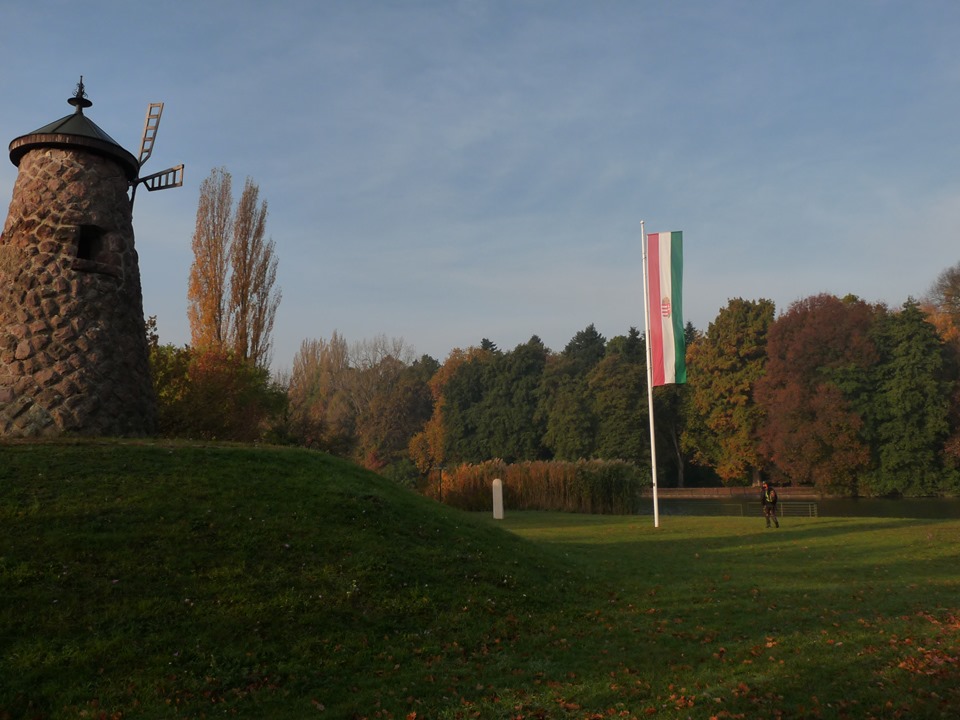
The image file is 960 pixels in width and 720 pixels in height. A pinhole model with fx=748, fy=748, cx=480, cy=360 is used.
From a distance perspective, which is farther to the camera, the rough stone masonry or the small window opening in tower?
the small window opening in tower

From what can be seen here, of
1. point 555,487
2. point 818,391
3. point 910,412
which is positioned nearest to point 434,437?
point 818,391

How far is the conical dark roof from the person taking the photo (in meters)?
15.6

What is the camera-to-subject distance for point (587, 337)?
86875 millimetres

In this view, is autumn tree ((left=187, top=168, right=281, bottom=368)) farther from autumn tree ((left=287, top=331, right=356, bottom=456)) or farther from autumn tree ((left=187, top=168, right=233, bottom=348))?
autumn tree ((left=287, top=331, right=356, bottom=456))

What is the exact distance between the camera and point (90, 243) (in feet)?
52.7

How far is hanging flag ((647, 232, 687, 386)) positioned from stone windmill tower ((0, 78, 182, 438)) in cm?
1347

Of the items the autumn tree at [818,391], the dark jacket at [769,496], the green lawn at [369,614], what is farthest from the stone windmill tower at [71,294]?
the autumn tree at [818,391]

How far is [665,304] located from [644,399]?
44.7m

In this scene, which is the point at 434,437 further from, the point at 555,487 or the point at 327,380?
the point at 555,487

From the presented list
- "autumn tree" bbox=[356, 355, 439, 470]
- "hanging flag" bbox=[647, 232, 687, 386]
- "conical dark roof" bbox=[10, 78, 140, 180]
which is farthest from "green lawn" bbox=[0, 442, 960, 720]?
"autumn tree" bbox=[356, 355, 439, 470]

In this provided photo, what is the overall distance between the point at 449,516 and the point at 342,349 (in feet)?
251

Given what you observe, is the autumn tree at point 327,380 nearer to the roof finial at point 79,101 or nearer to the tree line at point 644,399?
the tree line at point 644,399

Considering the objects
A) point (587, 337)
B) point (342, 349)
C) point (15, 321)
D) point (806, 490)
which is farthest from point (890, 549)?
point (342, 349)

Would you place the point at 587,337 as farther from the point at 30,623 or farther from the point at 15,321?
the point at 30,623
